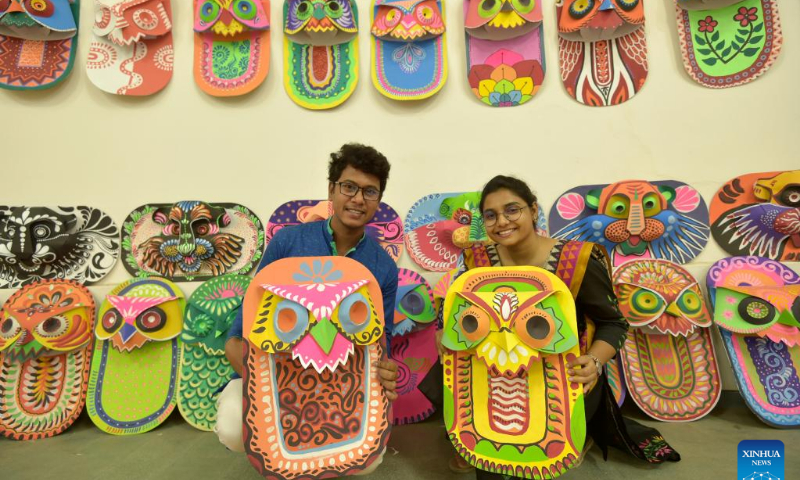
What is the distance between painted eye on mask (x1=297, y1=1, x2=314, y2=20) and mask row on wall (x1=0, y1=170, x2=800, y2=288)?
957 mm

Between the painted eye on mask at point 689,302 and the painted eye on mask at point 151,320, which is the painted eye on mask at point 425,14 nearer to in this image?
the painted eye on mask at point 689,302

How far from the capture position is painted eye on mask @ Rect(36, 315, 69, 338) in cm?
171

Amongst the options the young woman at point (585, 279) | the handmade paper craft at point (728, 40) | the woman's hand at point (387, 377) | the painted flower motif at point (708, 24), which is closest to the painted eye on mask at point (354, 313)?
the woman's hand at point (387, 377)

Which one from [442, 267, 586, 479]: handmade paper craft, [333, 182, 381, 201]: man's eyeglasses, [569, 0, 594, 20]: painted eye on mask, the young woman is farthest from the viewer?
[569, 0, 594, 20]: painted eye on mask

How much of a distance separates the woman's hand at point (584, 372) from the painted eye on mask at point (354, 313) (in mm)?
550

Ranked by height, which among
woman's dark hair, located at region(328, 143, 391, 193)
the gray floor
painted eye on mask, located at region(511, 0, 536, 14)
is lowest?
the gray floor

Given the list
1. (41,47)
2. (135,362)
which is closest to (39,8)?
(41,47)

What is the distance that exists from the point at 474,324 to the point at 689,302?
4.14ft

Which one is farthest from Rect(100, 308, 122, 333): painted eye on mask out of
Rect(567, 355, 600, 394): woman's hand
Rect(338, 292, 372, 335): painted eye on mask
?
Rect(567, 355, 600, 394): woman's hand

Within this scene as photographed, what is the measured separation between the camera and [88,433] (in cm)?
167

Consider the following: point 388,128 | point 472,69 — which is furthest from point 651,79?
point 388,128

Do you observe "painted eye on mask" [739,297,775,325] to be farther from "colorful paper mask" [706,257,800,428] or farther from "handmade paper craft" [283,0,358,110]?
"handmade paper craft" [283,0,358,110]

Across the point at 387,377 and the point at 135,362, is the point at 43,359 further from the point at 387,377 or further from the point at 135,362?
the point at 387,377

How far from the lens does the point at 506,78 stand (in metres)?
1.97
